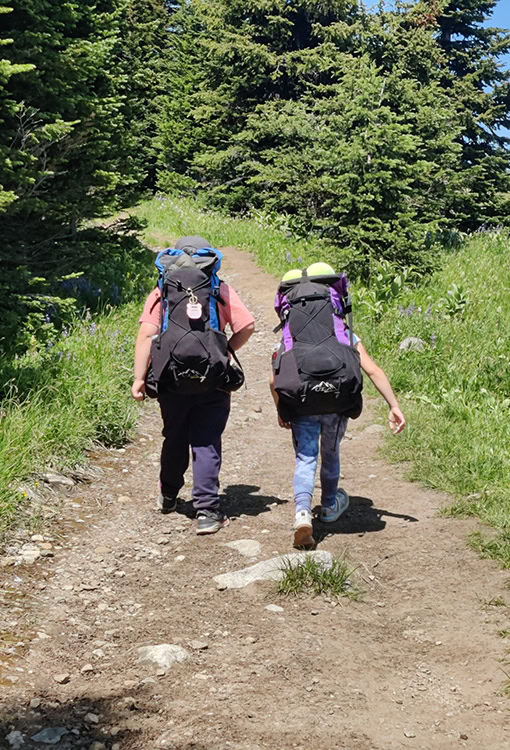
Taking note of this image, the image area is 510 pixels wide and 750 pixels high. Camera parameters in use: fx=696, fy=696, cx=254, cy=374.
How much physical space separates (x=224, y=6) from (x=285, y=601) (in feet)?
72.2

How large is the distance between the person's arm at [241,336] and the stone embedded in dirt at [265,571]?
152cm

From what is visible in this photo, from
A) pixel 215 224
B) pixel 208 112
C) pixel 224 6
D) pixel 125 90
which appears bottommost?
pixel 215 224

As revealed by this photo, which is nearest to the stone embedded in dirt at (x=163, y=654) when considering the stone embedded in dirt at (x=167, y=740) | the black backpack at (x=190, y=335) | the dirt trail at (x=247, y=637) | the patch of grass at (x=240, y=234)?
the dirt trail at (x=247, y=637)

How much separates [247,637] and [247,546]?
4.04ft

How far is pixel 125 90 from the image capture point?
13461 millimetres

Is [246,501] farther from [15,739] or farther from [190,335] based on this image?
[15,739]

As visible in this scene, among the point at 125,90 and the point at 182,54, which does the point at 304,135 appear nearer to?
the point at 125,90

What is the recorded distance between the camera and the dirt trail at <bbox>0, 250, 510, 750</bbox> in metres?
2.77

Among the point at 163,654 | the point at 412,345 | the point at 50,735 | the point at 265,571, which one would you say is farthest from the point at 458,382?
the point at 50,735

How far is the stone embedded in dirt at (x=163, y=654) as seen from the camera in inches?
127

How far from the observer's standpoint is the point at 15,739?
2623 millimetres

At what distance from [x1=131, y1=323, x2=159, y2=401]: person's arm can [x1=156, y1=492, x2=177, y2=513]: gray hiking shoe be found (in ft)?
2.98

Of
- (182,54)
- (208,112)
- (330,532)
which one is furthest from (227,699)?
(182,54)

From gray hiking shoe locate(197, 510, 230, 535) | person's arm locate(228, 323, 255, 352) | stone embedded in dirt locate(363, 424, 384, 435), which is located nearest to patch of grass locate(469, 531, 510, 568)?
gray hiking shoe locate(197, 510, 230, 535)
